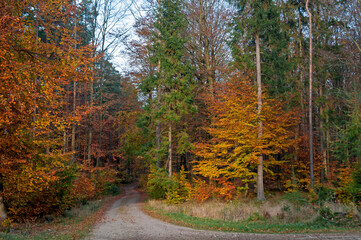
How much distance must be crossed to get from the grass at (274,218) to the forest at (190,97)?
294 centimetres

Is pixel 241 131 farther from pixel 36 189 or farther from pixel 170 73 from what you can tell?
pixel 36 189

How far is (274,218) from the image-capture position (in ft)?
37.9

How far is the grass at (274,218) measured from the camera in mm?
9789

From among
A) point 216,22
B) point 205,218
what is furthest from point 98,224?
point 216,22

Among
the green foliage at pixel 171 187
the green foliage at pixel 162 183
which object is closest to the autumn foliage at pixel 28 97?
the green foliage at pixel 162 183

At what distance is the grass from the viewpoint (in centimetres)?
979

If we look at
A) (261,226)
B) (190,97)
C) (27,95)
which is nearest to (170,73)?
(190,97)

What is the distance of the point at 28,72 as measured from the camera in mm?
8031

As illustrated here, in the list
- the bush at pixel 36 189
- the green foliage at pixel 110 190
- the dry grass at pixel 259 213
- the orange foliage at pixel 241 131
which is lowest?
the green foliage at pixel 110 190

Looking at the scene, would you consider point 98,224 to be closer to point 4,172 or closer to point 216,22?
point 4,172

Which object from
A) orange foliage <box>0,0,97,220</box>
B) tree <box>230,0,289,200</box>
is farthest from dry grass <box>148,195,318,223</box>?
orange foliage <box>0,0,97,220</box>

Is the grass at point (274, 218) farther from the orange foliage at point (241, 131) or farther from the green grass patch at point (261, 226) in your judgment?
the orange foliage at point (241, 131)

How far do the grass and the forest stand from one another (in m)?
2.94

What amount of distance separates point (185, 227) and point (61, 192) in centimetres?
650
